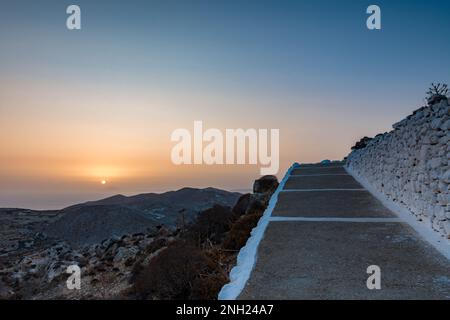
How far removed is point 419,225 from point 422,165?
98 cm

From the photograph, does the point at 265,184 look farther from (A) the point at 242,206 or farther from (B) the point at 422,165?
(B) the point at 422,165

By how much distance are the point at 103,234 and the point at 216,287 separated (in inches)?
1343

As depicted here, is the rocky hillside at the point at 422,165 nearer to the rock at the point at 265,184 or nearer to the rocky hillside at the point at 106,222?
the rock at the point at 265,184

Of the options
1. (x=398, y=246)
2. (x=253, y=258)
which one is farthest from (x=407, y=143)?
(x=253, y=258)

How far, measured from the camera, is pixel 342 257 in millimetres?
4992

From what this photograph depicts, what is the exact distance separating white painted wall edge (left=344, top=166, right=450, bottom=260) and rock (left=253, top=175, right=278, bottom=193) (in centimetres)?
746

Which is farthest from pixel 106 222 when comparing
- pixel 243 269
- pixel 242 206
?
pixel 243 269

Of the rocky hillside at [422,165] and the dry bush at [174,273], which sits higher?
the rocky hillside at [422,165]

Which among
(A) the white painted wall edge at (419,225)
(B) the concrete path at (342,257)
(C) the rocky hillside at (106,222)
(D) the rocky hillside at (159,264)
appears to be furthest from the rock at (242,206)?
(C) the rocky hillside at (106,222)

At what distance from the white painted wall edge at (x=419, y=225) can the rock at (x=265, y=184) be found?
7456 mm

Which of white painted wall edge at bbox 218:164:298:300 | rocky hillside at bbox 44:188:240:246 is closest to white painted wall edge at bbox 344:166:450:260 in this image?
white painted wall edge at bbox 218:164:298:300

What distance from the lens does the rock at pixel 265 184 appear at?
645 inches

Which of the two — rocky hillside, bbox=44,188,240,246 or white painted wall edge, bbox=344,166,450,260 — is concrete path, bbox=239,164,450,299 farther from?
rocky hillside, bbox=44,188,240,246
